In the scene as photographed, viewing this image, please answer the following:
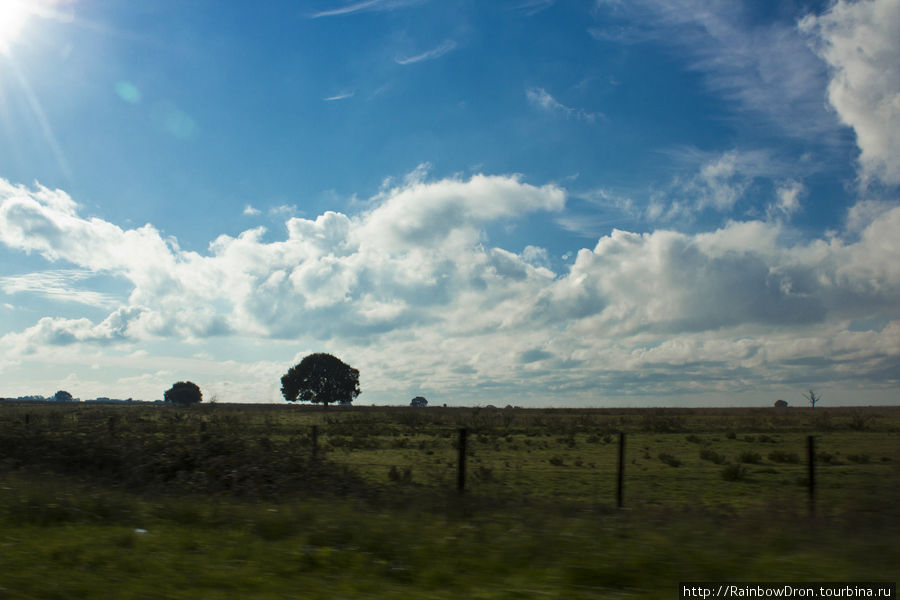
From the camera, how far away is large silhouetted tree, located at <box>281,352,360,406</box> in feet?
371

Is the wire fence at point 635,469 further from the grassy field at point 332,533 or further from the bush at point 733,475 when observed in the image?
the grassy field at point 332,533

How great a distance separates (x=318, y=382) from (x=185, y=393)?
43.3 m

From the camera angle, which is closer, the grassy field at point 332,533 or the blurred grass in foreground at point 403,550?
the blurred grass in foreground at point 403,550

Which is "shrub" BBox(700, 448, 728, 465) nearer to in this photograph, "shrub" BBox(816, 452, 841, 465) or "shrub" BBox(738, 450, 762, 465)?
"shrub" BBox(738, 450, 762, 465)

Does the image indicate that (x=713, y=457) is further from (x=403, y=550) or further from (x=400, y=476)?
(x=403, y=550)

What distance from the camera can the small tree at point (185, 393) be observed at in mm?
139125

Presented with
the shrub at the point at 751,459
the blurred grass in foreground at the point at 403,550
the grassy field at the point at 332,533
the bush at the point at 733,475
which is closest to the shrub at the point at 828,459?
the shrub at the point at 751,459

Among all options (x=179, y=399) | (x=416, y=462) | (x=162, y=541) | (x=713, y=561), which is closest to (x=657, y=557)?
(x=713, y=561)

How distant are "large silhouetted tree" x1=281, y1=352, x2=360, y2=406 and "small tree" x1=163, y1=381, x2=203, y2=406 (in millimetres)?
35855

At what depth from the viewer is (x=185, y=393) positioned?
138875 mm

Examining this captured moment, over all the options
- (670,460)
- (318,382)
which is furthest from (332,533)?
(318,382)

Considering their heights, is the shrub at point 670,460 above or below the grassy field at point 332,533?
below

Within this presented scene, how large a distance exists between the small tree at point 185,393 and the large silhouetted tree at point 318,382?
35855 millimetres

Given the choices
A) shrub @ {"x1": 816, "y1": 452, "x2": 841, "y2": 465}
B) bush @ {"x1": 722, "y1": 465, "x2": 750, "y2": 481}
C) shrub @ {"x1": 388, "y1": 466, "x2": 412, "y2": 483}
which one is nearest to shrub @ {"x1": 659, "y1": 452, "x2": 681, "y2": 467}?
bush @ {"x1": 722, "y1": 465, "x2": 750, "y2": 481}
